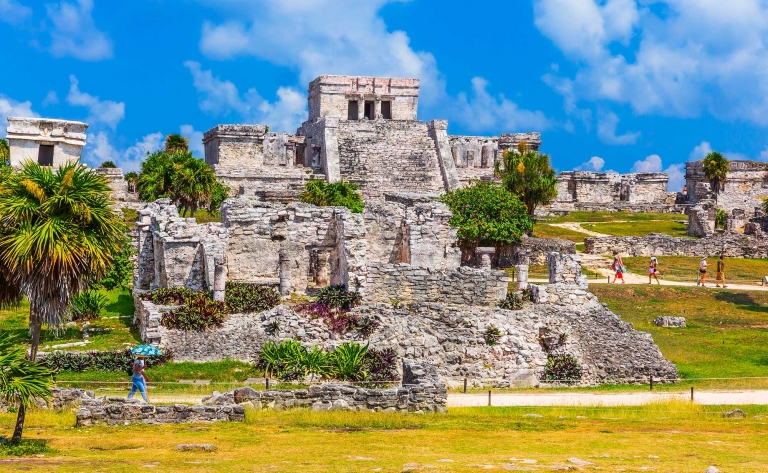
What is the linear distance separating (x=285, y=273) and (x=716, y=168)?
51899mm

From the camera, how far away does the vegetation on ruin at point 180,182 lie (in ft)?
150

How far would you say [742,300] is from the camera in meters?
37.1

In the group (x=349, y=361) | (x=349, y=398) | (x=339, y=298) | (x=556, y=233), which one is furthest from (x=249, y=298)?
(x=556, y=233)

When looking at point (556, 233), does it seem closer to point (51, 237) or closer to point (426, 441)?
point (426, 441)

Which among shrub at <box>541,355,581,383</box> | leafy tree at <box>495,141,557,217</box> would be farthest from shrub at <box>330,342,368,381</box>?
leafy tree at <box>495,141,557,217</box>

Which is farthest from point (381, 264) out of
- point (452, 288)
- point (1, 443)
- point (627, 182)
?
point (627, 182)

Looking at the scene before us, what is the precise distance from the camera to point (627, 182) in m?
78.8

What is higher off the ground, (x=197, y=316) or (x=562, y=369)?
(x=197, y=316)

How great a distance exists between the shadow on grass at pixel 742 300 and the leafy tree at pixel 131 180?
1413 inches

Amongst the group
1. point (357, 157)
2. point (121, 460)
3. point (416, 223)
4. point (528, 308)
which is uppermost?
point (357, 157)

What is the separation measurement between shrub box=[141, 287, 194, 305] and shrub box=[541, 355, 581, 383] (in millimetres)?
9734

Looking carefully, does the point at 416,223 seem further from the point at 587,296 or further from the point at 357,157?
the point at 357,157

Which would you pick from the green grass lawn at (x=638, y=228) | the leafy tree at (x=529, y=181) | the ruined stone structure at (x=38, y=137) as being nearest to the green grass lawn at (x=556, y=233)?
the leafy tree at (x=529, y=181)

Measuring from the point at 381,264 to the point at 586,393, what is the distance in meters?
6.97
